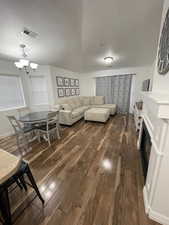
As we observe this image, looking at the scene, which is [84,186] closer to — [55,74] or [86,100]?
[55,74]

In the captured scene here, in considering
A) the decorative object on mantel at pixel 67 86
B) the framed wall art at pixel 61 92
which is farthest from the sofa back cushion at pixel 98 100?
the framed wall art at pixel 61 92

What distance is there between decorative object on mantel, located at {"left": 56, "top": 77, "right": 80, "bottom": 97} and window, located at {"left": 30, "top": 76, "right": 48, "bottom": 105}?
0.59m

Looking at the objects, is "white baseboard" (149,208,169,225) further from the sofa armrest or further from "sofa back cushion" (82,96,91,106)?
"sofa back cushion" (82,96,91,106)

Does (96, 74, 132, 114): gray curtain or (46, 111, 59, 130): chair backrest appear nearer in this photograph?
(46, 111, 59, 130): chair backrest

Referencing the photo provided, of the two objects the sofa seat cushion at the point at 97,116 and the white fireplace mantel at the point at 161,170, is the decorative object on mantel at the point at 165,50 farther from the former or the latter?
the sofa seat cushion at the point at 97,116

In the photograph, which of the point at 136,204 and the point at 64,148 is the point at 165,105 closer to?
the point at 136,204

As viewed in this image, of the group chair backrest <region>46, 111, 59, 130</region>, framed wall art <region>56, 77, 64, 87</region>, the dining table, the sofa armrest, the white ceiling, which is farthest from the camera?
framed wall art <region>56, 77, 64, 87</region>

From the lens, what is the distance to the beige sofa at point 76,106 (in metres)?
3.74

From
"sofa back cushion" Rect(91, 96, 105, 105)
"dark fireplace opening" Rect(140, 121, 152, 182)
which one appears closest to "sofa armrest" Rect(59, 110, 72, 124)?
"sofa back cushion" Rect(91, 96, 105, 105)

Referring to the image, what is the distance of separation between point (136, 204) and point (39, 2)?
301 cm

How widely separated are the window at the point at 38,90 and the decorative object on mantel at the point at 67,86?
0.59 metres

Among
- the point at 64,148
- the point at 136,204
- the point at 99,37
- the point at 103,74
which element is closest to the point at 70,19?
the point at 99,37

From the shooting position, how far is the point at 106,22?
1.92 meters

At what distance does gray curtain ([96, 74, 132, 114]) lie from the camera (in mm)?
4922
